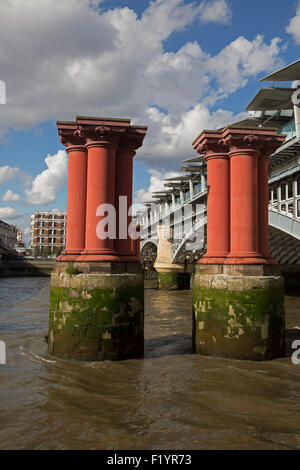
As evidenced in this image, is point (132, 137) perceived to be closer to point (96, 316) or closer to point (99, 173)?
point (99, 173)

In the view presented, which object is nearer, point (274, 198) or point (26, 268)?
point (274, 198)

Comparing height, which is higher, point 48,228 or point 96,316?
point 48,228

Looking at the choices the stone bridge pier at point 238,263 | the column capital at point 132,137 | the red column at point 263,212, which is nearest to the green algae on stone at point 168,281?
the stone bridge pier at point 238,263

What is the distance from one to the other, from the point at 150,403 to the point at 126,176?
4.49 meters

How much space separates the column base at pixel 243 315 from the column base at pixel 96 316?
1543 millimetres

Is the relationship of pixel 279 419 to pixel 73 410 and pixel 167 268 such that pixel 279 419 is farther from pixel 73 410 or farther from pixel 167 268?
pixel 167 268

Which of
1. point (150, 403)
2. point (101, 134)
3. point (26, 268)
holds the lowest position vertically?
point (150, 403)

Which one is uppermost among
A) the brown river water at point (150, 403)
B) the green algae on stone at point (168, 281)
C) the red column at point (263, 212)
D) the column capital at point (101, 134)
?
the column capital at point (101, 134)

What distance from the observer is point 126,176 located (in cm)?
814

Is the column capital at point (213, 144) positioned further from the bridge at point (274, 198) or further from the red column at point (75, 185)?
the red column at point (75, 185)

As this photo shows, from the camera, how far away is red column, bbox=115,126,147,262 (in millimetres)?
7852

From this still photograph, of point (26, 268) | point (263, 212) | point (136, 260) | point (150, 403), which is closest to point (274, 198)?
point (263, 212)

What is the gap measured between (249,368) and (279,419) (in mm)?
2100

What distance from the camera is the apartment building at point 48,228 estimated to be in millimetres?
96125
